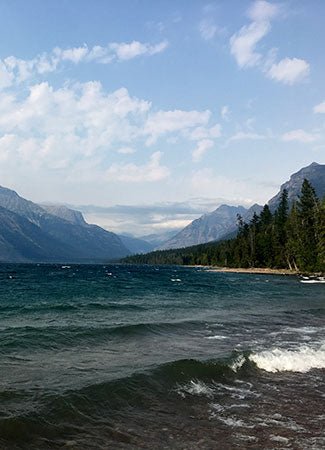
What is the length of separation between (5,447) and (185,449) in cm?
507

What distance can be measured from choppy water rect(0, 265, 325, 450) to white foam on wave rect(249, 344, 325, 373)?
0.07 m

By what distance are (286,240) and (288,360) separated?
418ft

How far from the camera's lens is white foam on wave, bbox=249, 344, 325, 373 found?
21.4 meters

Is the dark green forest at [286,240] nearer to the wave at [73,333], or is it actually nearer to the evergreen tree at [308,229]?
the evergreen tree at [308,229]

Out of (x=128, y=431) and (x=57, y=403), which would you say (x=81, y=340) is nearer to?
(x=57, y=403)

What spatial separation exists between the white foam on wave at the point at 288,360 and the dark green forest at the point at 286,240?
281ft

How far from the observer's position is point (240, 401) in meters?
16.2

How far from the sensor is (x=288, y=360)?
72.2ft

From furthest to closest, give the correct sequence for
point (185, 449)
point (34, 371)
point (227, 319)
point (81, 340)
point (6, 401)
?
point (227, 319) < point (81, 340) < point (34, 371) < point (6, 401) < point (185, 449)

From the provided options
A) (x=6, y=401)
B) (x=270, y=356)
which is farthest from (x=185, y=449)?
(x=270, y=356)

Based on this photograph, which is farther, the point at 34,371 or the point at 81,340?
the point at 81,340

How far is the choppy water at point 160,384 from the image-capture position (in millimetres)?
12711

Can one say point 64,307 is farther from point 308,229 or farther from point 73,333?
point 308,229

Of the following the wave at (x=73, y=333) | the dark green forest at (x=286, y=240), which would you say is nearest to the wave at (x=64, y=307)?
the wave at (x=73, y=333)
